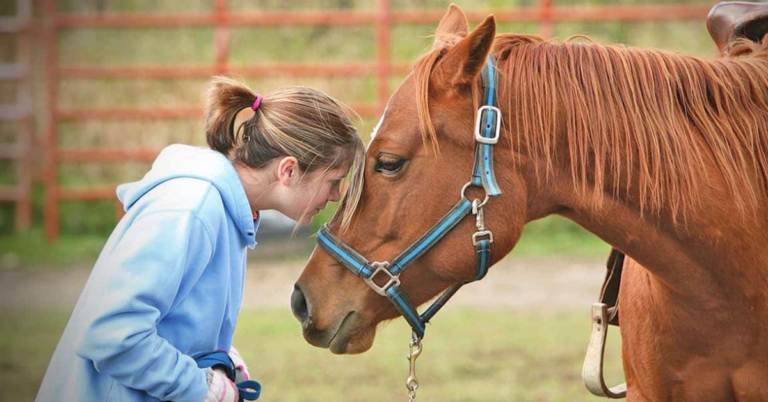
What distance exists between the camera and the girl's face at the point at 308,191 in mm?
2551

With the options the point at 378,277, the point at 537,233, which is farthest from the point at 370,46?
the point at 378,277

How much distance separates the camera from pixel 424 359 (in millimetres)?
5895

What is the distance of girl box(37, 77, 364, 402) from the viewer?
2.12 metres

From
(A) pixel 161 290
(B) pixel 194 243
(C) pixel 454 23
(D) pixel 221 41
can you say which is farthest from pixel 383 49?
(A) pixel 161 290

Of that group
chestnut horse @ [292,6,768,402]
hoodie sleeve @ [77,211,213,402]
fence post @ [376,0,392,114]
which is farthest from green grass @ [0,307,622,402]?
fence post @ [376,0,392,114]

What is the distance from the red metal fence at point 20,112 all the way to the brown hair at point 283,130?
27.7 feet

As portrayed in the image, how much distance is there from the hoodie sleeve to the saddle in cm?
189

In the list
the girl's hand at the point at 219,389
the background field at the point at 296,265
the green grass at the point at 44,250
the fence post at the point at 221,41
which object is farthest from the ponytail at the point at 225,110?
the fence post at the point at 221,41

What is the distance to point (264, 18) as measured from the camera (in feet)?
32.9

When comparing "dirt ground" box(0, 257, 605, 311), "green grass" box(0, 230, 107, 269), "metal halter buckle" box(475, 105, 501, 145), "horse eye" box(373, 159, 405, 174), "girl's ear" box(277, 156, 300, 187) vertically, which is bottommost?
"green grass" box(0, 230, 107, 269)

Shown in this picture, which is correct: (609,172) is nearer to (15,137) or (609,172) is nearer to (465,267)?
(465,267)

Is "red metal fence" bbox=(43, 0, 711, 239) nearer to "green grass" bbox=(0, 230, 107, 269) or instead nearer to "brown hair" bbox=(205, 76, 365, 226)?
"green grass" bbox=(0, 230, 107, 269)

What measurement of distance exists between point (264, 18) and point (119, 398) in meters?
8.29

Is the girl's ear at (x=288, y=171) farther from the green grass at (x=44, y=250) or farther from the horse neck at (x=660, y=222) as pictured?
the green grass at (x=44, y=250)
